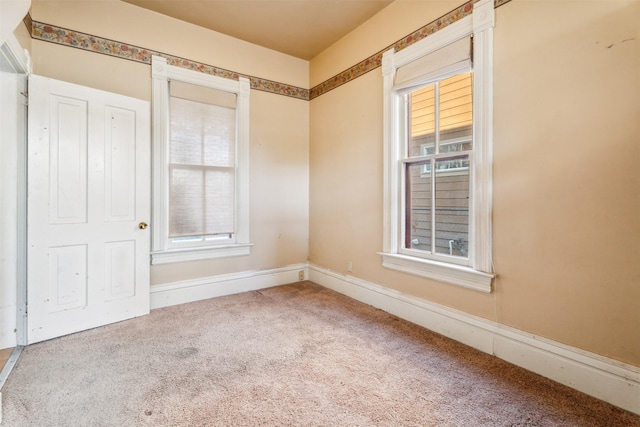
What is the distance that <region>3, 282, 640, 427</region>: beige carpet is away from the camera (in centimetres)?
158

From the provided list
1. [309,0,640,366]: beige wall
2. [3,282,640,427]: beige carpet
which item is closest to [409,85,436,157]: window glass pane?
[309,0,640,366]: beige wall

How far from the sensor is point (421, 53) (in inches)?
105

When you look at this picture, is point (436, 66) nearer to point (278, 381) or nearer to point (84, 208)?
point (278, 381)

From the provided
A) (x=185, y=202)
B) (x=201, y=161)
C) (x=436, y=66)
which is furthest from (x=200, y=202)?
(x=436, y=66)

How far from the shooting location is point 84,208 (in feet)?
8.54

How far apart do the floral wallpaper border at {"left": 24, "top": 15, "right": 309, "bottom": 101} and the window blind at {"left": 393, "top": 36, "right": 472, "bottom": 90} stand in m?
1.85

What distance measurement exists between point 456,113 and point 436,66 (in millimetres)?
434

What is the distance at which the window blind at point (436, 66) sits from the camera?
2346 mm

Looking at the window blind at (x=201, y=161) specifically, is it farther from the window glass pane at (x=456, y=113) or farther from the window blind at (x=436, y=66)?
the window glass pane at (x=456, y=113)

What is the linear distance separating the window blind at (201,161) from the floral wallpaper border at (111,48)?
23cm

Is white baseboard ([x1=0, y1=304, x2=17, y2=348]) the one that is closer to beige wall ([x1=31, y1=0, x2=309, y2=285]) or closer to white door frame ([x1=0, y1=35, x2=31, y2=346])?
white door frame ([x1=0, y1=35, x2=31, y2=346])

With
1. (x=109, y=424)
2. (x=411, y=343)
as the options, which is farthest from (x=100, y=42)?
(x=411, y=343)

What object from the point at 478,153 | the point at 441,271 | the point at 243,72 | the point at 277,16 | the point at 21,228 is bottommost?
the point at 441,271

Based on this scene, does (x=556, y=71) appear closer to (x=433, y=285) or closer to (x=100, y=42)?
(x=433, y=285)
